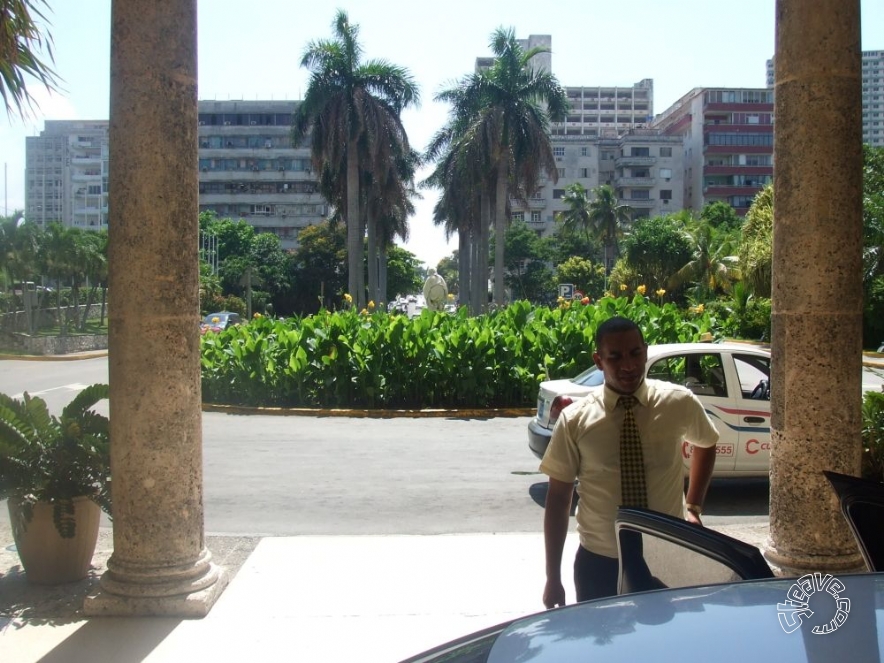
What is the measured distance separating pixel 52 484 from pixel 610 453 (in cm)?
383

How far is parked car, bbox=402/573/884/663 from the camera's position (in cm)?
161

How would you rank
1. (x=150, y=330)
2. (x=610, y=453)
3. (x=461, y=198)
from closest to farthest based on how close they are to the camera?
(x=610, y=453) → (x=150, y=330) → (x=461, y=198)

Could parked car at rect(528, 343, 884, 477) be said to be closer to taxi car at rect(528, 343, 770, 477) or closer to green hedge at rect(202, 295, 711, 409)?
taxi car at rect(528, 343, 770, 477)

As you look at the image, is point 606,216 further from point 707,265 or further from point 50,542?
point 50,542

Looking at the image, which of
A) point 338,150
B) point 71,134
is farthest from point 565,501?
point 71,134

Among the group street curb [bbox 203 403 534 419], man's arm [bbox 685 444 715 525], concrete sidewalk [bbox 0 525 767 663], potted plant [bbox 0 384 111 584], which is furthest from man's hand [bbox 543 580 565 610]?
street curb [bbox 203 403 534 419]

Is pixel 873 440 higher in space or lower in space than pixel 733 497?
higher

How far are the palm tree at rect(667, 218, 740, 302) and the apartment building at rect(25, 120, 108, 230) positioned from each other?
99.7 metres

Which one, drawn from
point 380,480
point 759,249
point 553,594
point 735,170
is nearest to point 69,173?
point 735,170

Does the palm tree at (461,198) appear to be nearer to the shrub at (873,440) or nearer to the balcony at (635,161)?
the shrub at (873,440)

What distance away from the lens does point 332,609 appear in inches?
208

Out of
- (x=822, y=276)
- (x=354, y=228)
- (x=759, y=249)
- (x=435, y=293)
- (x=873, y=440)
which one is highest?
(x=354, y=228)

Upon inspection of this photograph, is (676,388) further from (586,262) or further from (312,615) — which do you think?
(586,262)

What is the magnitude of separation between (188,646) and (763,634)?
12.1 ft
